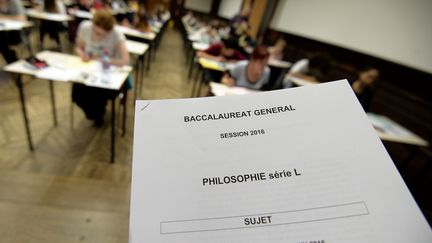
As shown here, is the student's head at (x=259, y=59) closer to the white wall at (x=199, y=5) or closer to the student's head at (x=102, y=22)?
the student's head at (x=102, y=22)

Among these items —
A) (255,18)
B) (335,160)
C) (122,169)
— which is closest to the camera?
(335,160)

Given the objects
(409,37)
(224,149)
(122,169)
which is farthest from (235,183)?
(409,37)

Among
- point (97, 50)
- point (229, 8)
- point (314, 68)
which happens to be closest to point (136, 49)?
point (97, 50)

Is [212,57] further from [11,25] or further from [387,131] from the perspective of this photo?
[11,25]

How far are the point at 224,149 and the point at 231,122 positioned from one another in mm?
48

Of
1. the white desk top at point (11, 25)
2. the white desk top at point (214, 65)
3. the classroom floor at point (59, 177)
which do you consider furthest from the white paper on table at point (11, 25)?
the white desk top at point (214, 65)

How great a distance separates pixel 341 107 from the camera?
369mm

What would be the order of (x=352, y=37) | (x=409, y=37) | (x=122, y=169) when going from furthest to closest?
1. (x=352, y=37)
2. (x=409, y=37)
3. (x=122, y=169)

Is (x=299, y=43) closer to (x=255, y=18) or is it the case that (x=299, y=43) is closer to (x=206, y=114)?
(x=255, y=18)

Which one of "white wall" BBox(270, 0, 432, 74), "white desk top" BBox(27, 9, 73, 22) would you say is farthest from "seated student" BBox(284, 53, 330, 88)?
"white desk top" BBox(27, 9, 73, 22)

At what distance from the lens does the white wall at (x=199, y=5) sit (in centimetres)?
1309

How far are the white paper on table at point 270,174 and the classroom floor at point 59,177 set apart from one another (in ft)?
4.19

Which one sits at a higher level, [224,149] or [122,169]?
[224,149]

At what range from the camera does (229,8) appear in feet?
39.0
